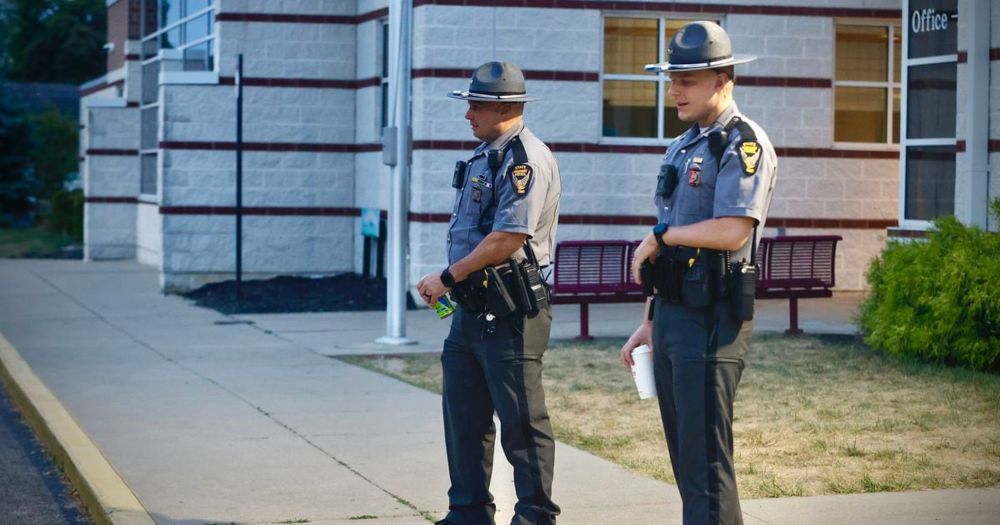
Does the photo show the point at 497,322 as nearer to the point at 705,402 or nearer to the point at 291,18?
the point at 705,402

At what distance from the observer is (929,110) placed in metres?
14.4

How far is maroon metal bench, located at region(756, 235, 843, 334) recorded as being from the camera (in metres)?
14.3

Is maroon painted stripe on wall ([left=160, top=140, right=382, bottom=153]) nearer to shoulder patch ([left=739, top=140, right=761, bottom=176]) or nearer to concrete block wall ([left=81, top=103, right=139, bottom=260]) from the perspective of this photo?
concrete block wall ([left=81, top=103, right=139, bottom=260])

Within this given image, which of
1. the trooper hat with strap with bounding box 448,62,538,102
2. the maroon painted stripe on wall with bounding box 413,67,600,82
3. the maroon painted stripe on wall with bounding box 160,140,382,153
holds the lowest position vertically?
the trooper hat with strap with bounding box 448,62,538,102

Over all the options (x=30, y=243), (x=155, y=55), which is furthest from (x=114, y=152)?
(x=30, y=243)

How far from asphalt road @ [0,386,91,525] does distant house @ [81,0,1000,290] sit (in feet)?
26.8

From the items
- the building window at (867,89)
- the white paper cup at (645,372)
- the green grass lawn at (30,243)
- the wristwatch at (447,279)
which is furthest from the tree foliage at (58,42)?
the white paper cup at (645,372)

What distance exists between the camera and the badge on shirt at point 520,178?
19.2 ft

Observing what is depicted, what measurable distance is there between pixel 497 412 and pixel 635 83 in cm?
1268

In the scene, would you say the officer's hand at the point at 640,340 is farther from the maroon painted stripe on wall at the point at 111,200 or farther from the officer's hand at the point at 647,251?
the maroon painted stripe on wall at the point at 111,200

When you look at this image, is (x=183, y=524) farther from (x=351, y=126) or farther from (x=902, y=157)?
(x=351, y=126)

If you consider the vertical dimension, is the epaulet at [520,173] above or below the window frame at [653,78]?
below

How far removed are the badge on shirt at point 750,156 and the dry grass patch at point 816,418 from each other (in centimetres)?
278

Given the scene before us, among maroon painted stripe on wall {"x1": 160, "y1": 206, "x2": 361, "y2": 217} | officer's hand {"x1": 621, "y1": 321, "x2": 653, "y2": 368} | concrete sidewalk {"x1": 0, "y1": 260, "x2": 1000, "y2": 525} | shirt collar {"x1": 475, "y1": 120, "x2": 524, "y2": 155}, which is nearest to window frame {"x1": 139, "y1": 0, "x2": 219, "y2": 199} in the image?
maroon painted stripe on wall {"x1": 160, "y1": 206, "x2": 361, "y2": 217}
